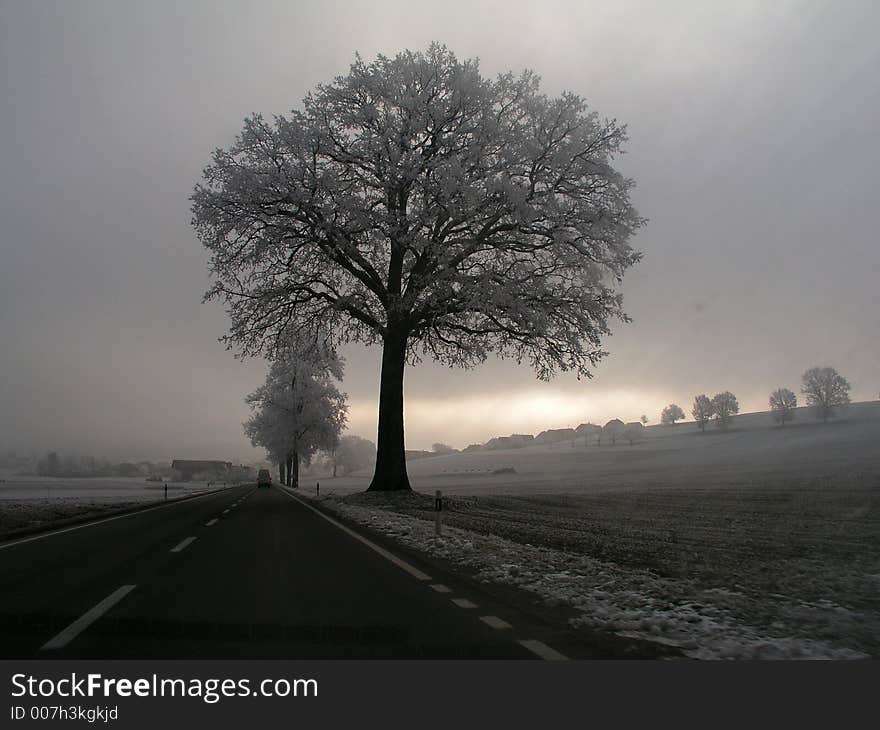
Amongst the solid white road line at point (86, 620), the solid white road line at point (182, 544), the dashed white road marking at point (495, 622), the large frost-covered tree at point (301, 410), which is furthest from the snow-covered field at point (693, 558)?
the large frost-covered tree at point (301, 410)

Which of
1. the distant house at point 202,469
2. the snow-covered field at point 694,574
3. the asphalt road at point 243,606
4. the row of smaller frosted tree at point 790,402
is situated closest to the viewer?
the asphalt road at point 243,606

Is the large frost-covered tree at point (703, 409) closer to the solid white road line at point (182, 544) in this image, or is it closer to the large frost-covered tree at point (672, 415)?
the large frost-covered tree at point (672, 415)

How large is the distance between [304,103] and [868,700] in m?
21.3

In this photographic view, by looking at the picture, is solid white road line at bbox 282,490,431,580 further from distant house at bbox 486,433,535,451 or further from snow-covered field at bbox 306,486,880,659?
distant house at bbox 486,433,535,451

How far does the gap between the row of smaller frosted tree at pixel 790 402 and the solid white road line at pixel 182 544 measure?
81.2m

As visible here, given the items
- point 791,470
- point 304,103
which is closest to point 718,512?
point 304,103

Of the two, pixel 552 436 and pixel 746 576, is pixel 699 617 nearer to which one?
pixel 746 576

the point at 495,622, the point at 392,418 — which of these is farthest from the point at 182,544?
the point at 392,418

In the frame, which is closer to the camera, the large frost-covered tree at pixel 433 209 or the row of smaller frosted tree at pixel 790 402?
the large frost-covered tree at pixel 433 209

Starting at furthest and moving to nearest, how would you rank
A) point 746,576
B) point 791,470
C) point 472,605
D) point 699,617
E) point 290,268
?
point 791,470 → point 290,268 → point 746,576 → point 472,605 → point 699,617

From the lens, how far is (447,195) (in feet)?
61.3

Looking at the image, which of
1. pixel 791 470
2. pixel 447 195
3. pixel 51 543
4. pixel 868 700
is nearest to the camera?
pixel 868 700

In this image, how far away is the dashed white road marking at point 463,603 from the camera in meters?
6.27

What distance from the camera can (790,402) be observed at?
9275 centimetres
